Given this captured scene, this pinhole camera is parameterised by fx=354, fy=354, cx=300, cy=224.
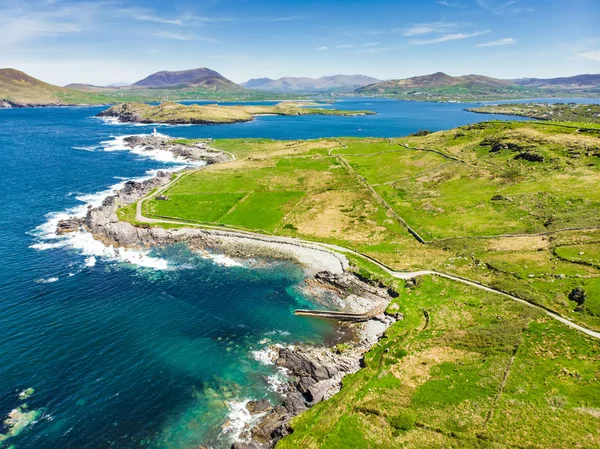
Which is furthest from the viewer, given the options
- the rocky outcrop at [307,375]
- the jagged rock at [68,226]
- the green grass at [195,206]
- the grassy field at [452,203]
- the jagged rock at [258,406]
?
the green grass at [195,206]

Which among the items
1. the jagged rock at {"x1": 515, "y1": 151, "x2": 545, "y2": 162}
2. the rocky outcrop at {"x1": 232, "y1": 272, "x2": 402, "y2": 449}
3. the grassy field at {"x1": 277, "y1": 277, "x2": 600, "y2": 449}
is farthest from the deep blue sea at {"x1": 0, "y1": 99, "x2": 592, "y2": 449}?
the jagged rock at {"x1": 515, "y1": 151, "x2": 545, "y2": 162}

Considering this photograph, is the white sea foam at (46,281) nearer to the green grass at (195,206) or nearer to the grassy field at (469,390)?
the green grass at (195,206)

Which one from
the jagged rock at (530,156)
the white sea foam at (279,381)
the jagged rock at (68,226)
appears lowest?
the white sea foam at (279,381)

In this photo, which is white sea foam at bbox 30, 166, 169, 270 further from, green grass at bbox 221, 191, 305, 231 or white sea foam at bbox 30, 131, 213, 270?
green grass at bbox 221, 191, 305, 231

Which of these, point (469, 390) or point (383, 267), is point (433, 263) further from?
point (469, 390)

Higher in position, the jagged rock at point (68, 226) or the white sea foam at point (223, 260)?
the jagged rock at point (68, 226)

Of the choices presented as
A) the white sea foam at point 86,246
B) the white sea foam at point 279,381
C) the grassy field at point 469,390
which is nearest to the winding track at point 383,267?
the grassy field at point 469,390

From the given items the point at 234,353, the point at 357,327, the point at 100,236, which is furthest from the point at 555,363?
the point at 100,236

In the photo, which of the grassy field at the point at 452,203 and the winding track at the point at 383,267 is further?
the grassy field at the point at 452,203

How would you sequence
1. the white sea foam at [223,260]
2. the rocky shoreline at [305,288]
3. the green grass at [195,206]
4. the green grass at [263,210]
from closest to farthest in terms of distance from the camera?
the rocky shoreline at [305,288] < the white sea foam at [223,260] < the green grass at [263,210] < the green grass at [195,206]
